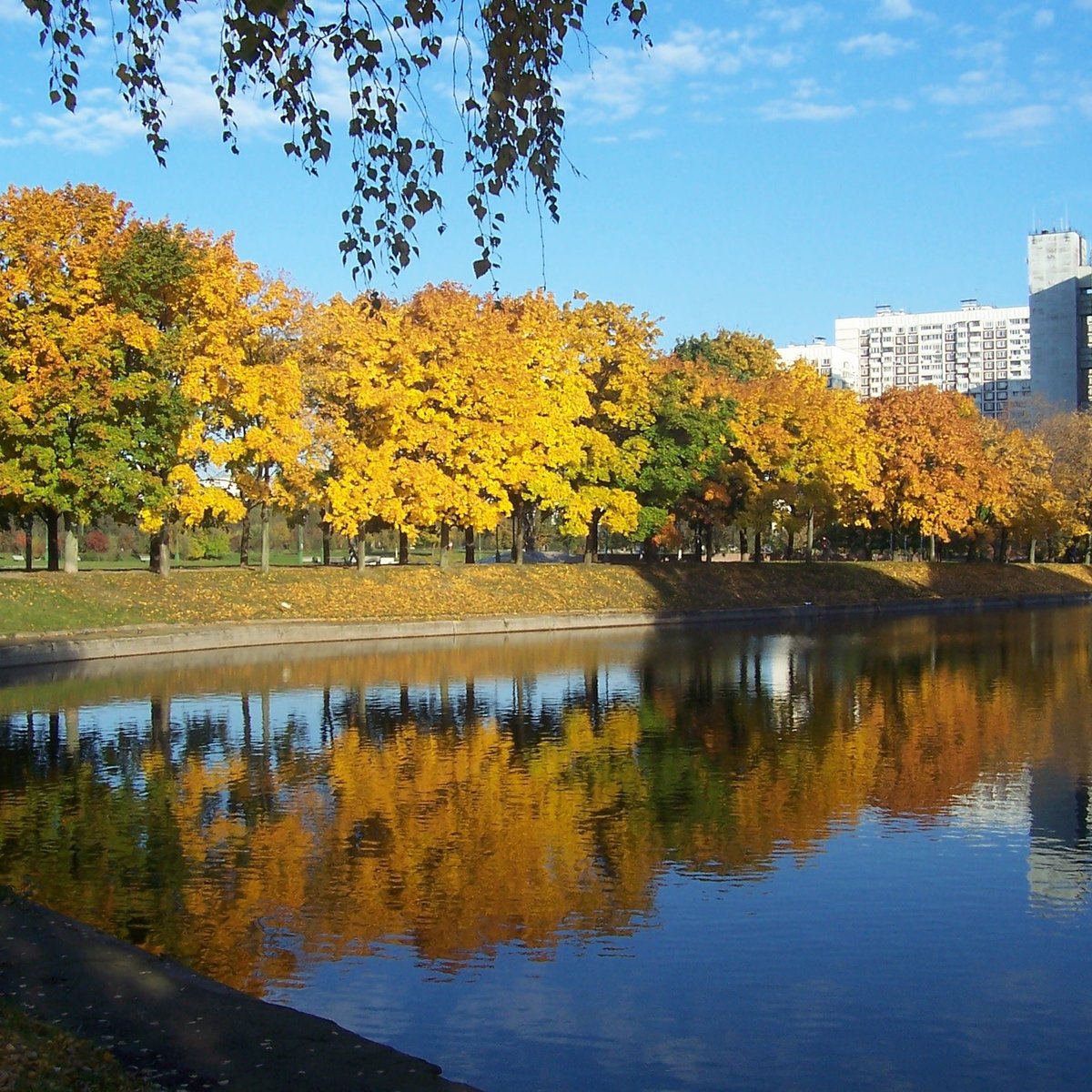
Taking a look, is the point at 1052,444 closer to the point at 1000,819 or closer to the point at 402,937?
the point at 1000,819

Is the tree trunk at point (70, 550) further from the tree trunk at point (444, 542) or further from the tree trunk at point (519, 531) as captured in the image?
the tree trunk at point (519, 531)

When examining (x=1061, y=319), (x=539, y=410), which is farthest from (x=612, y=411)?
(x=1061, y=319)

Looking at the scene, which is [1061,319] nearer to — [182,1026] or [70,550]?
[70,550]

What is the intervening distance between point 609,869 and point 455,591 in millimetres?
35006

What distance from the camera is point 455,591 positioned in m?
46.0

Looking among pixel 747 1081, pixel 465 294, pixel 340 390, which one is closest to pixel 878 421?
pixel 465 294

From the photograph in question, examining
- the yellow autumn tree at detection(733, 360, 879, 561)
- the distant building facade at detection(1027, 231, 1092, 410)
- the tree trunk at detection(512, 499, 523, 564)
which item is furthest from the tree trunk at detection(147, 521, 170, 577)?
the distant building facade at detection(1027, 231, 1092, 410)

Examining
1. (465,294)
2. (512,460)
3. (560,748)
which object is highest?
(465,294)

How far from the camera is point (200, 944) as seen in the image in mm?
9008

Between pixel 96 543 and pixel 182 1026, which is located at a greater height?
pixel 96 543

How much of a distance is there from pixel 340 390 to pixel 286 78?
3883 cm

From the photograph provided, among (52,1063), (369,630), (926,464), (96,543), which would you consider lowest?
(369,630)

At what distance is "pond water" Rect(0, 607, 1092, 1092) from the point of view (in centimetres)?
759

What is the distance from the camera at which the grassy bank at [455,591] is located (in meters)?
A: 35.5
